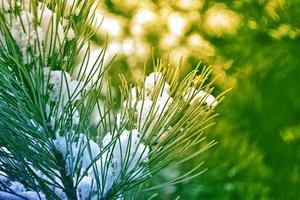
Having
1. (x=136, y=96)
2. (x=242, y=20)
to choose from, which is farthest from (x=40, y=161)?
(x=242, y=20)

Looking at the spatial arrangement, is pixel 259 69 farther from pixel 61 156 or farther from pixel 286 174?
pixel 61 156

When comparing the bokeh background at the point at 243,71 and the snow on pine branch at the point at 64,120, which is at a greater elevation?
the bokeh background at the point at 243,71

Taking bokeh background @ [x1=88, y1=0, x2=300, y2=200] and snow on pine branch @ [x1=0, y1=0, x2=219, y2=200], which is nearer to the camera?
snow on pine branch @ [x1=0, y1=0, x2=219, y2=200]

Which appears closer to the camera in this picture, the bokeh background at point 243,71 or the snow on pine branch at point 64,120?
the snow on pine branch at point 64,120

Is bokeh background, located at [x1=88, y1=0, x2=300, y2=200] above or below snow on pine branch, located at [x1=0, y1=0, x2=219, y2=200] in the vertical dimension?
above

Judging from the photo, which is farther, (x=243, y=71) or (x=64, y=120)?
(x=243, y=71)

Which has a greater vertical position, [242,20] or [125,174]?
[242,20]

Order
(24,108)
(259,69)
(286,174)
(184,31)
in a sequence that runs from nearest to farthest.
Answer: (24,108), (286,174), (259,69), (184,31)

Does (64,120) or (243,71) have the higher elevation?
(243,71)
